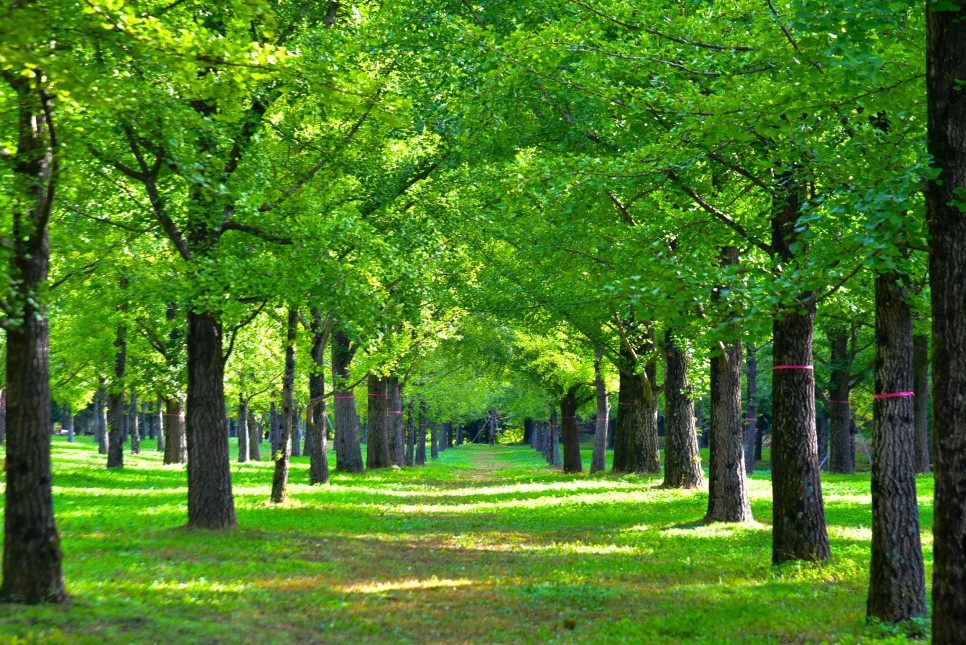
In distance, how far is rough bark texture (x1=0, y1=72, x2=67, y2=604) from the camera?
8078 millimetres

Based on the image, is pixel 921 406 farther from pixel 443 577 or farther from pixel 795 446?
pixel 443 577

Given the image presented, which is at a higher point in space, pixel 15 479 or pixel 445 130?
pixel 445 130

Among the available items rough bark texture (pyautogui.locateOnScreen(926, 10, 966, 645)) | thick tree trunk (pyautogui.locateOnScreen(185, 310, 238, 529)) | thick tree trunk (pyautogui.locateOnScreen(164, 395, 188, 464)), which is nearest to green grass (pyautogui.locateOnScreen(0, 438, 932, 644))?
thick tree trunk (pyautogui.locateOnScreen(185, 310, 238, 529))

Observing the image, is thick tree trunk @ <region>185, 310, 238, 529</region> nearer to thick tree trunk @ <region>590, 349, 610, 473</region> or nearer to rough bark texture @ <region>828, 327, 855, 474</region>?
thick tree trunk @ <region>590, 349, 610, 473</region>

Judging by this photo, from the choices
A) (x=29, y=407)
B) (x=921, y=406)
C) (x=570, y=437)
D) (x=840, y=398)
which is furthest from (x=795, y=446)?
(x=840, y=398)

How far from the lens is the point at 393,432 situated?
4222cm

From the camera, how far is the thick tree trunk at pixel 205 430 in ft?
48.8

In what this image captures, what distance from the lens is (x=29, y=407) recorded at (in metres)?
8.27

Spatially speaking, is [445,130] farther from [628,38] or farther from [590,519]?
[590,519]

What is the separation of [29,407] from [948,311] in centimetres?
790

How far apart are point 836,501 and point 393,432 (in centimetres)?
2418

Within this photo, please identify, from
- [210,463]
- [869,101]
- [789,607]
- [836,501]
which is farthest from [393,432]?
[869,101]

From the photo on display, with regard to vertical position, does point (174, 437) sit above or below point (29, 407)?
below

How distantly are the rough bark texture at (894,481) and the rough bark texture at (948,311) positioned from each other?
2.58 m
